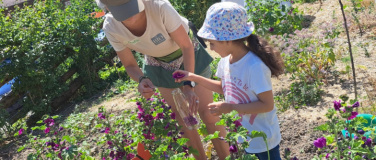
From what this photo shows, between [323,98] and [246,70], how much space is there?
1967mm

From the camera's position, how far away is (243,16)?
6.64 ft

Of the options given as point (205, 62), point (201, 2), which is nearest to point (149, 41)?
point (205, 62)

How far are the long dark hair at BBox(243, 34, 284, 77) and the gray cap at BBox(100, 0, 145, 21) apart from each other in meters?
0.66

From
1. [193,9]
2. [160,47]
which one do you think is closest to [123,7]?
[160,47]

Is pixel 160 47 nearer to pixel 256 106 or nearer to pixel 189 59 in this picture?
pixel 189 59

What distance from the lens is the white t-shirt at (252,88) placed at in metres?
1.95

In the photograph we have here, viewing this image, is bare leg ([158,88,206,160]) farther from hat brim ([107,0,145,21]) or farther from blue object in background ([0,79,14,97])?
blue object in background ([0,79,14,97])

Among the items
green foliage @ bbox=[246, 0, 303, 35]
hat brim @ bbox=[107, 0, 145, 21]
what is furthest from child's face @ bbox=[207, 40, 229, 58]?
green foliage @ bbox=[246, 0, 303, 35]

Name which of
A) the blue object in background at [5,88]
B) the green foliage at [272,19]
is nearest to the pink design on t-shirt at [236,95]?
the green foliage at [272,19]

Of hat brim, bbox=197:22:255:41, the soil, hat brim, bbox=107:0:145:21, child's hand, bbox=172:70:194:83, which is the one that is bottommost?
the soil

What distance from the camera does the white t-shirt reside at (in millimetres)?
1952

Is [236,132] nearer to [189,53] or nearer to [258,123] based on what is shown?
[258,123]

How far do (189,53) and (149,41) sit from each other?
0.87 feet

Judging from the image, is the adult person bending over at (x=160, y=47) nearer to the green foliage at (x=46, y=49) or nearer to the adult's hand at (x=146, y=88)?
the adult's hand at (x=146, y=88)
